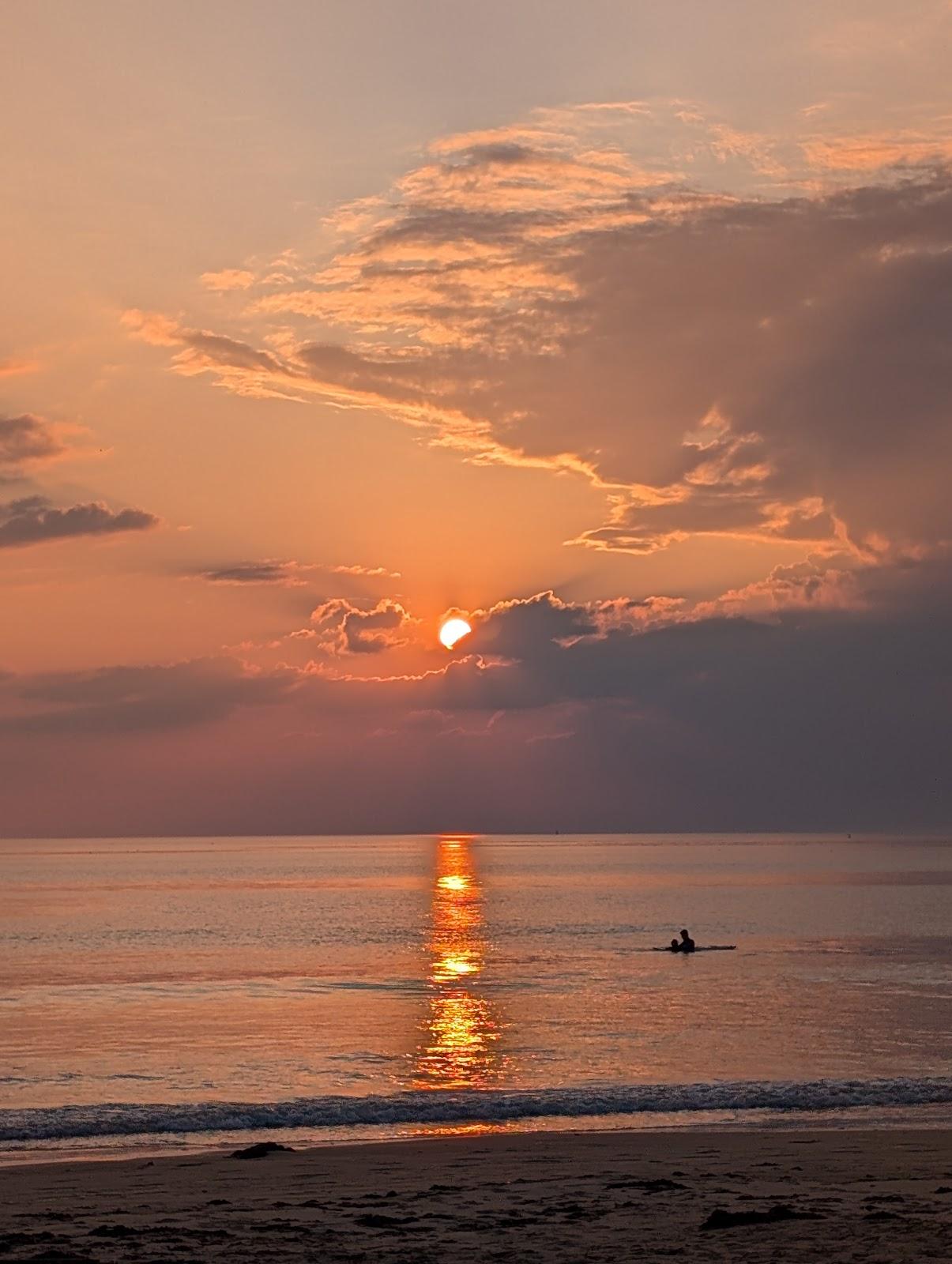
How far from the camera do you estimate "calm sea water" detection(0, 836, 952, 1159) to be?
2992 cm

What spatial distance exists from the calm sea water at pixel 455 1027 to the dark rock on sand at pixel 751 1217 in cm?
1221

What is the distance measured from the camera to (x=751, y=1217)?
635 inches

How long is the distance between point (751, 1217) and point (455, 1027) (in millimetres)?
30761

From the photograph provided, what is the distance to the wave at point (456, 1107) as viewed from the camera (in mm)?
28375

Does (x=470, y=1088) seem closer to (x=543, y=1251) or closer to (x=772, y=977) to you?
(x=543, y=1251)

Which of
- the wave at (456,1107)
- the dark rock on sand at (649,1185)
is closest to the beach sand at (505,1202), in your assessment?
the dark rock on sand at (649,1185)

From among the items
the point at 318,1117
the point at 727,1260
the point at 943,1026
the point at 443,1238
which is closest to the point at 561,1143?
the point at 318,1117

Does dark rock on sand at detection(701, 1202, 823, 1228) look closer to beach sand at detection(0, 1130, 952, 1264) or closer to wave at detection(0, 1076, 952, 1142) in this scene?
beach sand at detection(0, 1130, 952, 1264)

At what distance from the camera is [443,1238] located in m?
15.6

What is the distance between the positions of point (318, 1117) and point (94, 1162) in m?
6.82

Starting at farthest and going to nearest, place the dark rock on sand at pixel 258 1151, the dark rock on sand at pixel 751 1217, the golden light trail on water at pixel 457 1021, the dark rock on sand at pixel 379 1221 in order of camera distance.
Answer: the golden light trail on water at pixel 457 1021, the dark rock on sand at pixel 258 1151, the dark rock on sand at pixel 379 1221, the dark rock on sand at pixel 751 1217

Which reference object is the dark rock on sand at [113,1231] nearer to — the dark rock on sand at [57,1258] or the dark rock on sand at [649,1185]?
the dark rock on sand at [57,1258]

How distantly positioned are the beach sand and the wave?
181 inches

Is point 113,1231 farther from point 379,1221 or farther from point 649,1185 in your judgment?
point 649,1185
